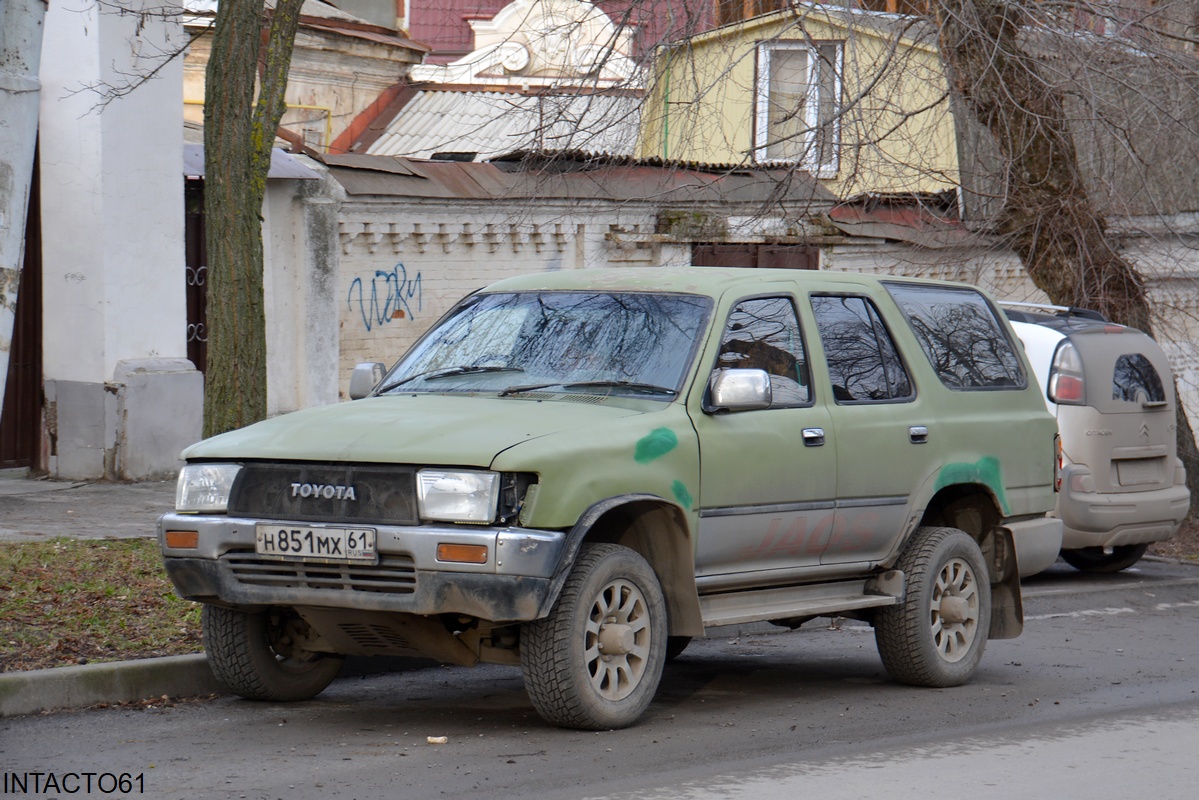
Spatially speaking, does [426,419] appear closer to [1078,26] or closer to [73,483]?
[73,483]

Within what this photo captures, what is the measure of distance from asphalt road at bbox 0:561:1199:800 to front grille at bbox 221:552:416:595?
59 cm

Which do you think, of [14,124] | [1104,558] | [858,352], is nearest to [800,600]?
[858,352]

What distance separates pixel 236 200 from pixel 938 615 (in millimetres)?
4467

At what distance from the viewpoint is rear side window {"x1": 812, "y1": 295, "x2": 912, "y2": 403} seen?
7.11 meters

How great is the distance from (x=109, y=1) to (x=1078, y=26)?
7864mm

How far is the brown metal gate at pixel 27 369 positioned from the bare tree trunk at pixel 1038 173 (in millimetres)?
7491

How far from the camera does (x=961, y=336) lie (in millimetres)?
7867

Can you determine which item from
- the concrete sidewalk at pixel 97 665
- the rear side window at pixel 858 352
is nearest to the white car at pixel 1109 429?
the rear side window at pixel 858 352

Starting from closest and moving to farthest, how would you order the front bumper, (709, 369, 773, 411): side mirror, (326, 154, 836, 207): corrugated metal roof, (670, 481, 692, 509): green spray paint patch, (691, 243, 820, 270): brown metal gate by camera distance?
the front bumper < (670, 481, 692, 509): green spray paint patch < (709, 369, 773, 411): side mirror < (326, 154, 836, 207): corrugated metal roof < (691, 243, 820, 270): brown metal gate

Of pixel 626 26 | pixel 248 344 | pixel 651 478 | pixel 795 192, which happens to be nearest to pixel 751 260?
pixel 795 192

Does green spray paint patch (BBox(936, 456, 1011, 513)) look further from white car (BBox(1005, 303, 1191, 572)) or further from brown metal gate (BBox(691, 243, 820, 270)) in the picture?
brown metal gate (BBox(691, 243, 820, 270))

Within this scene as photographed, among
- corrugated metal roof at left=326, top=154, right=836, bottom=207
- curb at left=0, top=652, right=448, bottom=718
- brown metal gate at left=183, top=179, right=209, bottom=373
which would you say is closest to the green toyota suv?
curb at left=0, top=652, right=448, bottom=718

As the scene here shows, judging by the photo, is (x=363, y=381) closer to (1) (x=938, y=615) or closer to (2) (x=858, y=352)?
(2) (x=858, y=352)

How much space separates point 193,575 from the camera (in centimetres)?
607
